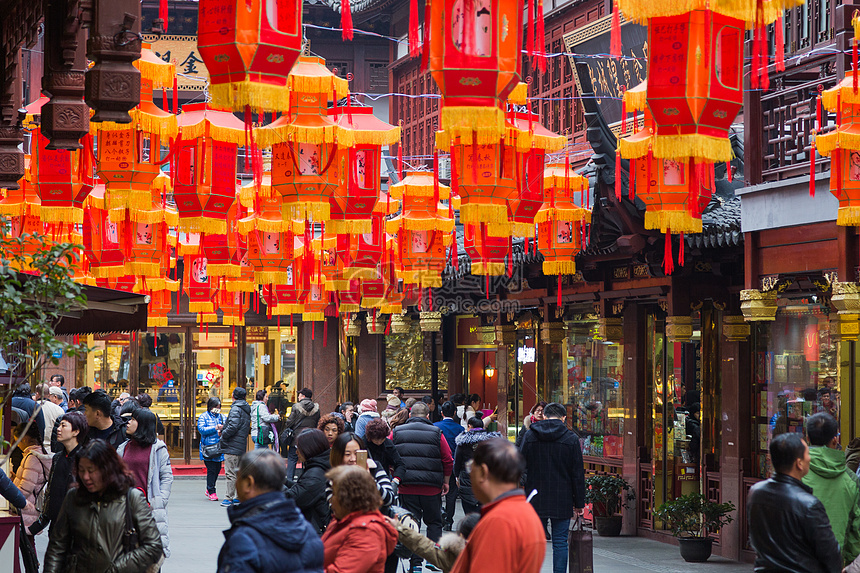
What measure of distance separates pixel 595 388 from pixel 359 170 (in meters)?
6.35

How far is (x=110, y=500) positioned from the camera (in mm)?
5809

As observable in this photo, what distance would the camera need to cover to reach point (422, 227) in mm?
13664

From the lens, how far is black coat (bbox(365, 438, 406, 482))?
32.0 ft

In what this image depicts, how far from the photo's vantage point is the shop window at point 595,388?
50.6 ft

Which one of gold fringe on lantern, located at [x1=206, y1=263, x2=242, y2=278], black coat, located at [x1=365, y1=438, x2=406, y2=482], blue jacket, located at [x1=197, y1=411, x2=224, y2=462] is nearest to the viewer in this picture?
black coat, located at [x1=365, y1=438, x2=406, y2=482]

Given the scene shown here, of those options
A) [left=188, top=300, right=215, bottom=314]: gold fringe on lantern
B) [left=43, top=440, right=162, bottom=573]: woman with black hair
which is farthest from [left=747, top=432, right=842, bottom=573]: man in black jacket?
[left=188, top=300, right=215, bottom=314]: gold fringe on lantern

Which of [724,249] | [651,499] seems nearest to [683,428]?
[651,499]

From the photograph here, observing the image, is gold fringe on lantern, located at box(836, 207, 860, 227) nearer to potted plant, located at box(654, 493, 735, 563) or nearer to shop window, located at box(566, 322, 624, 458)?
potted plant, located at box(654, 493, 735, 563)

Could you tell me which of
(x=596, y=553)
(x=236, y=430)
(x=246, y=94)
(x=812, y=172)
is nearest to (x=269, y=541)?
(x=246, y=94)

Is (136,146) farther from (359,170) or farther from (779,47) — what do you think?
(779,47)

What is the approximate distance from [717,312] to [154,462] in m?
7.48

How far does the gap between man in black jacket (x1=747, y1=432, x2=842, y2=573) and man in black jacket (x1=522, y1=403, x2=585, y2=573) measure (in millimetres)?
4646

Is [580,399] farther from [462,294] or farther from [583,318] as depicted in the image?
[462,294]

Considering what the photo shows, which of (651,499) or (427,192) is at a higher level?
(427,192)
